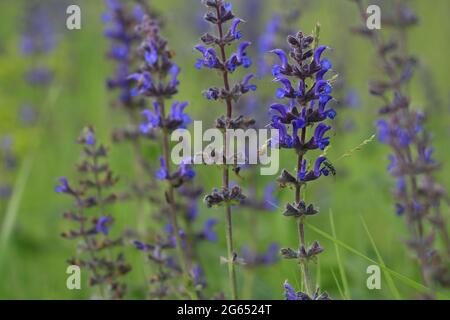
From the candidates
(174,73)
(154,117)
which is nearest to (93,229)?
(154,117)

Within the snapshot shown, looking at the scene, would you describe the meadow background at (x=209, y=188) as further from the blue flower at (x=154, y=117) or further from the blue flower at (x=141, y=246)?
the blue flower at (x=141, y=246)

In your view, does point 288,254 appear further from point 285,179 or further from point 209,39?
point 209,39

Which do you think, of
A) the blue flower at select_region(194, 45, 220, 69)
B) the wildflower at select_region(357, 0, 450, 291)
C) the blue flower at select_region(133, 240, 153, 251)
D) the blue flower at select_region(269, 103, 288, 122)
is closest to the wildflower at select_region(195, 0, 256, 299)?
the blue flower at select_region(194, 45, 220, 69)

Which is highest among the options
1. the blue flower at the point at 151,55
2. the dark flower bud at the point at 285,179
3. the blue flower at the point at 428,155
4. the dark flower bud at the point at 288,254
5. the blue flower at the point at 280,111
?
the blue flower at the point at 151,55

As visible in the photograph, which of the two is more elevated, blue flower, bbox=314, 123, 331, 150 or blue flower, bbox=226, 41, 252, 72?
blue flower, bbox=226, 41, 252, 72

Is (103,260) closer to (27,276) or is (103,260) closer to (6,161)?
(27,276)

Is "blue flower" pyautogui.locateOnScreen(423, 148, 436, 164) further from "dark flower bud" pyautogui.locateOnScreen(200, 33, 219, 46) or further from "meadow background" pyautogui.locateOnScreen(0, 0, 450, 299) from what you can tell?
"dark flower bud" pyautogui.locateOnScreen(200, 33, 219, 46)

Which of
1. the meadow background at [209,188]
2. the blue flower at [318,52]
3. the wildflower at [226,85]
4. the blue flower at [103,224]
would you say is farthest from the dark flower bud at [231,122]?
the blue flower at [103,224]

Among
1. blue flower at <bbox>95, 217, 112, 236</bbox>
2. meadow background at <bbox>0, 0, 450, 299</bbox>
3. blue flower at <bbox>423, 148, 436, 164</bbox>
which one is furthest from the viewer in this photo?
meadow background at <bbox>0, 0, 450, 299</bbox>
